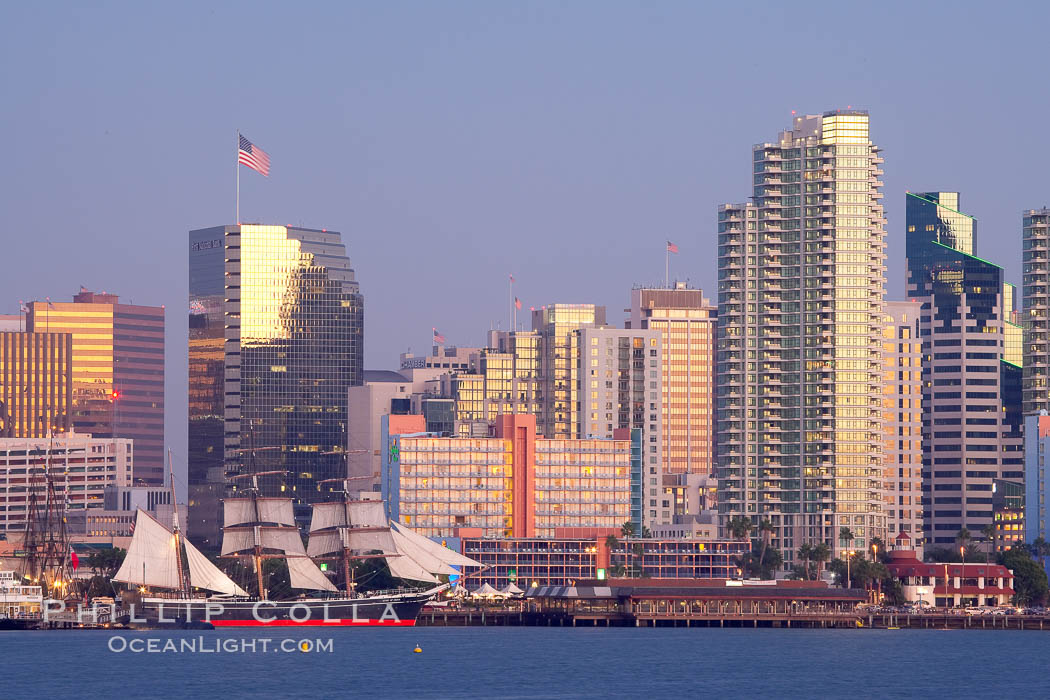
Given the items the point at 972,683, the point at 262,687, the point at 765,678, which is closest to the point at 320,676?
the point at 262,687

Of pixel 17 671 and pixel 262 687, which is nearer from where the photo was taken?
pixel 262 687

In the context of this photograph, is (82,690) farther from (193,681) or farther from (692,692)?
(692,692)

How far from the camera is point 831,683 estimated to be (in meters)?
192

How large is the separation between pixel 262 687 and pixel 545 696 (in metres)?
24.7

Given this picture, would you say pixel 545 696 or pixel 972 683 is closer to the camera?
pixel 545 696

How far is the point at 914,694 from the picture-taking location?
18288 cm

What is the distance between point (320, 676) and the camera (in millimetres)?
190250

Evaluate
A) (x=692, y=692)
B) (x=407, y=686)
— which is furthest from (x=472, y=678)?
(x=692, y=692)

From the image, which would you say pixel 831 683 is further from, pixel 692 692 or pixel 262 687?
pixel 262 687

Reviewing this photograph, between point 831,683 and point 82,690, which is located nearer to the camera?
point 82,690

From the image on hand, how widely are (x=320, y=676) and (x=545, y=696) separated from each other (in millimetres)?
26126

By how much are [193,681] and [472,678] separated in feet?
78.2

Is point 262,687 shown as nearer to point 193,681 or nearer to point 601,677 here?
point 193,681

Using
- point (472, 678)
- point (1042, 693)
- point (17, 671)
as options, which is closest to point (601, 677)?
point (472, 678)
